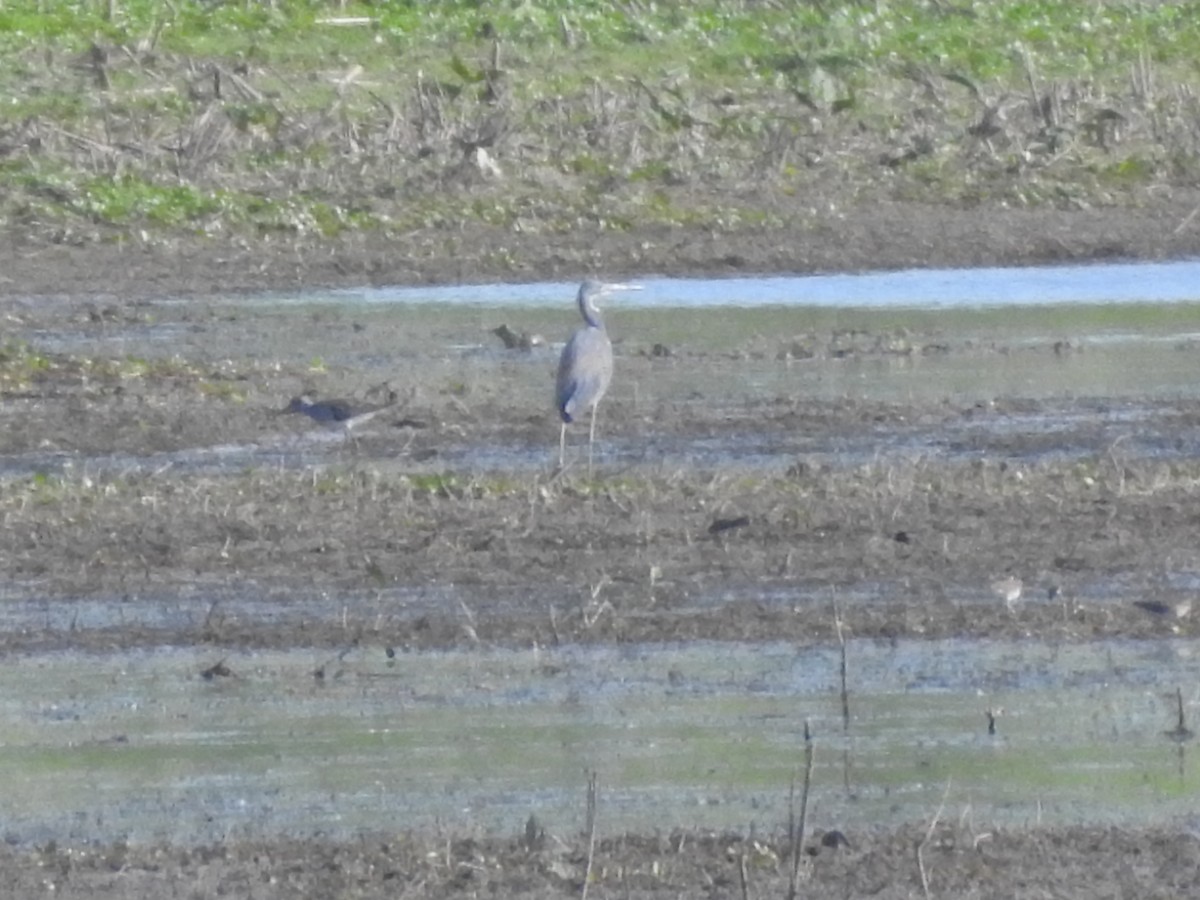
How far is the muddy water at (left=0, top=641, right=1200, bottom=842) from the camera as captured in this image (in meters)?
7.62

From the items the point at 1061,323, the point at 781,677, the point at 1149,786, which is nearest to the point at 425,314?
the point at 1061,323

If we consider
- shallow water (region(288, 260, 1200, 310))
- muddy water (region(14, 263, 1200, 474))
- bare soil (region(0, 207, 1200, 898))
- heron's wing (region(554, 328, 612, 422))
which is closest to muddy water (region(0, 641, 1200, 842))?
bare soil (region(0, 207, 1200, 898))

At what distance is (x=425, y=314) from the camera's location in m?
17.9

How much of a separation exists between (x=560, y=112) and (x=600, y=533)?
12.1m

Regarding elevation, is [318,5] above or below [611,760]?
above

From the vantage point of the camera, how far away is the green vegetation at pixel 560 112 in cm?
2062

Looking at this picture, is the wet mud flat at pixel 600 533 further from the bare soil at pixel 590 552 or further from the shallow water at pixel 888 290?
the shallow water at pixel 888 290

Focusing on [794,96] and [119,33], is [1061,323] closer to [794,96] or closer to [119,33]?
[794,96]

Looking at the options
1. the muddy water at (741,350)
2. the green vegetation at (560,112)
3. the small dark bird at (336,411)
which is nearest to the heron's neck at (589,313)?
the muddy water at (741,350)

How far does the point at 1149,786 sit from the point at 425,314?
1052cm

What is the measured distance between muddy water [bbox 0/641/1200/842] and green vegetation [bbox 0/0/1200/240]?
435 inches

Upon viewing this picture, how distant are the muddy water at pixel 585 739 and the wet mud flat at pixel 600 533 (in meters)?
0.20

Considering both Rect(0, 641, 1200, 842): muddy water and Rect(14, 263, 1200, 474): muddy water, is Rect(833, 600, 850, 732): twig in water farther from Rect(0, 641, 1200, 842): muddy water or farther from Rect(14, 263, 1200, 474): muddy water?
Rect(14, 263, 1200, 474): muddy water

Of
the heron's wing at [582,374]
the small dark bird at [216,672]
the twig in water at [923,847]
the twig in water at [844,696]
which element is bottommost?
the small dark bird at [216,672]
